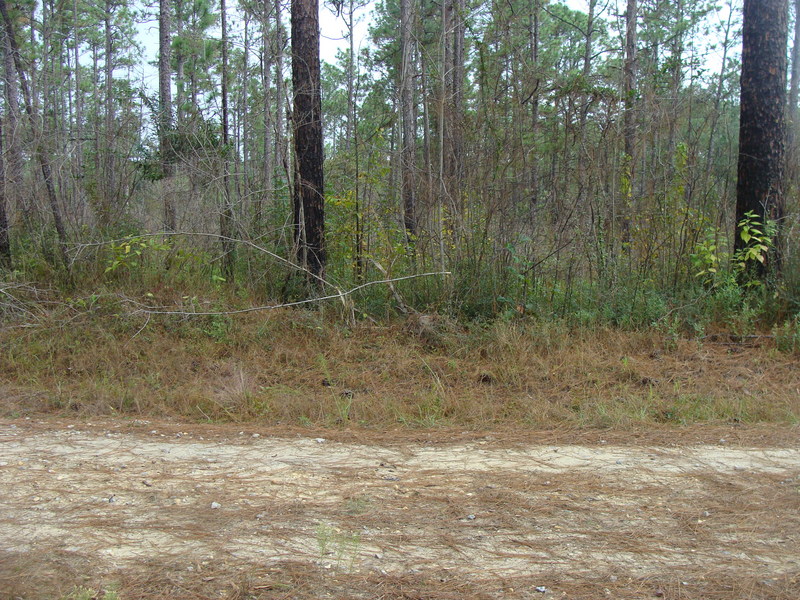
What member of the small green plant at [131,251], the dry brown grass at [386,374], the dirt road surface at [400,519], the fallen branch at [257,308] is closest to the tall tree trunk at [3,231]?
the small green plant at [131,251]

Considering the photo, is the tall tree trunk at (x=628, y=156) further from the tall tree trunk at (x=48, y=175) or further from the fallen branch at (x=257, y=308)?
the tall tree trunk at (x=48, y=175)

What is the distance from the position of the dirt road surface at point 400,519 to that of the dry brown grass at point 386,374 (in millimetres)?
862

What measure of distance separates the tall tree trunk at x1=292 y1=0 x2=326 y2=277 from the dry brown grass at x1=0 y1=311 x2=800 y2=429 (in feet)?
4.73

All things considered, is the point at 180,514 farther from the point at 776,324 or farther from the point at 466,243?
the point at 776,324

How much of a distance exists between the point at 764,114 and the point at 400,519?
8297mm

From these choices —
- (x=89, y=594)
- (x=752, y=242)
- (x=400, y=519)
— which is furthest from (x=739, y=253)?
(x=89, y=594)

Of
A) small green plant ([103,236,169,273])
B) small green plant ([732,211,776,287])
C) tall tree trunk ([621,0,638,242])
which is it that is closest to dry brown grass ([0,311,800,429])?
small green plant ([103,236,169,273])

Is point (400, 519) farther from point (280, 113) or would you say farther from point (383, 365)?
point (280, 113)

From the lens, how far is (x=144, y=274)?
8.82 metres

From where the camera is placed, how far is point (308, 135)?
29.8ft

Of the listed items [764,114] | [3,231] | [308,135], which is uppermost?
[764,114]

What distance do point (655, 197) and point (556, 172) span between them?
1.55 metres

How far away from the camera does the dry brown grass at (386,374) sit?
19.2ft

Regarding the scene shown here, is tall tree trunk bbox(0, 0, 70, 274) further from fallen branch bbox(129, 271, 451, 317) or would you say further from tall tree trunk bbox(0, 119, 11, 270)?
fallen branch bbox(129, 271, 451, 317)
